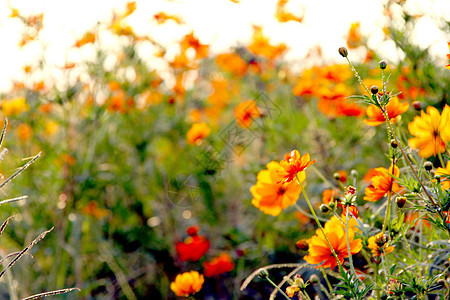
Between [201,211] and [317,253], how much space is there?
1.71 meters

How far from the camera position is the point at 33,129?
2.17m

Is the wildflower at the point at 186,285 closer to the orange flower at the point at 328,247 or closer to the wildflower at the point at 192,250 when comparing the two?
the orange flower at the point at 328,247

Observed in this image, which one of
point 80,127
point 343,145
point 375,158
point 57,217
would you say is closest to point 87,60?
point 80,127

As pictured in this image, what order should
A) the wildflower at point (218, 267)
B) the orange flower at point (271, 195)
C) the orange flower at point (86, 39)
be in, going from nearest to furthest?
the orange flower at point (271, 195) → the wildflower at point (218, 267) → the orange flower at point (86, 39)

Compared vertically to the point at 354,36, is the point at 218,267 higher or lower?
lower

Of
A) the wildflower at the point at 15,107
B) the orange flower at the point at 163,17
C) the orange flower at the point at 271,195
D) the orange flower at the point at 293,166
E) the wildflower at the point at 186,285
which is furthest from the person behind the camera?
the orange flower at the point at 163,17

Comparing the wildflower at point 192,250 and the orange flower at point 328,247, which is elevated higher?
the orange flower at point 328,247

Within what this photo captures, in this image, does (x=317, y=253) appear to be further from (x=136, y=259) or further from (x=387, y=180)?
(x=136, y=259)

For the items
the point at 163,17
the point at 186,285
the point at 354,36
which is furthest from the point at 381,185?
the point at 163,17

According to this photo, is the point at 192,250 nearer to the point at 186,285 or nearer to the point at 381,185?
the point at 186,285

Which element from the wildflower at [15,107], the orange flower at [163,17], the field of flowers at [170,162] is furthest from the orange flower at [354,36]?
the wildflower at [15,107]

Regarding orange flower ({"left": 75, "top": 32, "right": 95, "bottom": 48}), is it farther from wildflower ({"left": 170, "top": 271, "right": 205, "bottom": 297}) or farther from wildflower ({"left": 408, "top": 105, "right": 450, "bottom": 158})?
wildflower ({"left": 408, "top": 105, "right": 450, "bottom": 158})

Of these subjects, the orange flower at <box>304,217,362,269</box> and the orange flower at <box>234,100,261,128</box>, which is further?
the orange flower at <box>234,100,261,128</box>

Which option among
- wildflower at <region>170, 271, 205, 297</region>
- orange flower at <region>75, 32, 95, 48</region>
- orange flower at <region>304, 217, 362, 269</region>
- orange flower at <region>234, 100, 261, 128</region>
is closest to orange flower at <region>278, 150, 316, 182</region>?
orange flower at <region>304, 217, 362, 269</region>
